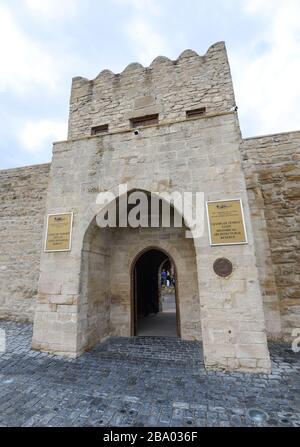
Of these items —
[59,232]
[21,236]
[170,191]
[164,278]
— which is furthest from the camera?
[164,278]

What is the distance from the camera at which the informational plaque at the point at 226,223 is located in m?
3.56

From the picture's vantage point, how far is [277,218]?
4.98 meters

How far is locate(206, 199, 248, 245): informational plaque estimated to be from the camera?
140 inches

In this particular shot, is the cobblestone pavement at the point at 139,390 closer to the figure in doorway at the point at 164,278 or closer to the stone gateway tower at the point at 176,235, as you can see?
the stone gateway tower at the point at 176,235

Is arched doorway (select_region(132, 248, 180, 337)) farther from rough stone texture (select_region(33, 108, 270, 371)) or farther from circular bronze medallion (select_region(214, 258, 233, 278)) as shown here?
circular bronze medallion (select_region(214, 258, 233, 278))

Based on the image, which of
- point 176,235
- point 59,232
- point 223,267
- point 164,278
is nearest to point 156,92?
point 176,235

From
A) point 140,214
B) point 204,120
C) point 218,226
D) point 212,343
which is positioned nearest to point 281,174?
point 204,120

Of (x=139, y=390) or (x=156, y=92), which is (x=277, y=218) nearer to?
(x=139, y=390)

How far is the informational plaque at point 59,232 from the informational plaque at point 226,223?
278 centimetres

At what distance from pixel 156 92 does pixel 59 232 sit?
5.15m

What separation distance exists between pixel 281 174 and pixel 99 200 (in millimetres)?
4383

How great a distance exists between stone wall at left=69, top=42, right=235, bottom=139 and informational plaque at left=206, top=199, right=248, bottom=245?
3508 millimetres

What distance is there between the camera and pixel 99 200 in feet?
14.1

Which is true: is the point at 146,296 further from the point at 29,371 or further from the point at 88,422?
the point at 88,422
